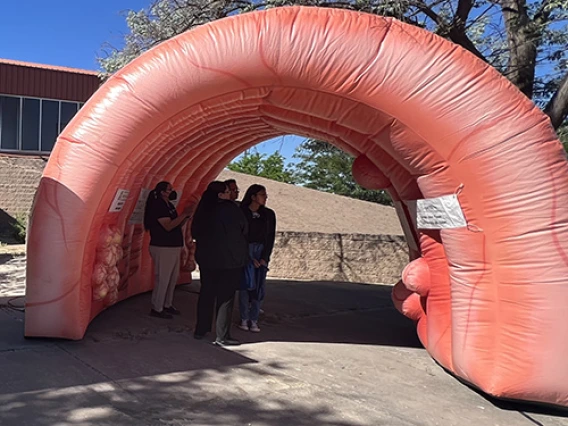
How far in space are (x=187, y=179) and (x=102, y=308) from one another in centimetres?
253

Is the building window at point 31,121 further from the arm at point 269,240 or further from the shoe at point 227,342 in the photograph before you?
the shoe at point 227,342

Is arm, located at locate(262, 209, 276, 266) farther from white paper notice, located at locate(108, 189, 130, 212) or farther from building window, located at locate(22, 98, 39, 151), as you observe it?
building window, located at locate(22, 98, 39, 151)

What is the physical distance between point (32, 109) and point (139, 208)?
16231mm

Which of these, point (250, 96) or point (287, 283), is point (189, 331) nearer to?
point (250, 96)

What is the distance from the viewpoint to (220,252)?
6.25 meters

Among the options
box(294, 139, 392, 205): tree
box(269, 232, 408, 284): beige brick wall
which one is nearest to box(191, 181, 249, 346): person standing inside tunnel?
box(269, 232, 408, 284): beige brick wall

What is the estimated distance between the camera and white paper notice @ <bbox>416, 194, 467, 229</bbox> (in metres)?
5.02

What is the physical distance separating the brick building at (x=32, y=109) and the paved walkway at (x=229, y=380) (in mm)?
14019

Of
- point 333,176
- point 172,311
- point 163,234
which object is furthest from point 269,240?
point 333,176

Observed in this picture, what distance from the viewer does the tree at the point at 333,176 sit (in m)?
31.2

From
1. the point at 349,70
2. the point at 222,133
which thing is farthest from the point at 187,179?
the point at 349,70

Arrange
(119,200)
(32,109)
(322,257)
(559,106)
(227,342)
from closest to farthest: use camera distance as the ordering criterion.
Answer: (227,342), (119,200), (559,106), (322,257), (32,109)

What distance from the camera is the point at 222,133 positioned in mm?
7961

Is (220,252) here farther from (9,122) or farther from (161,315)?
(9,122)
